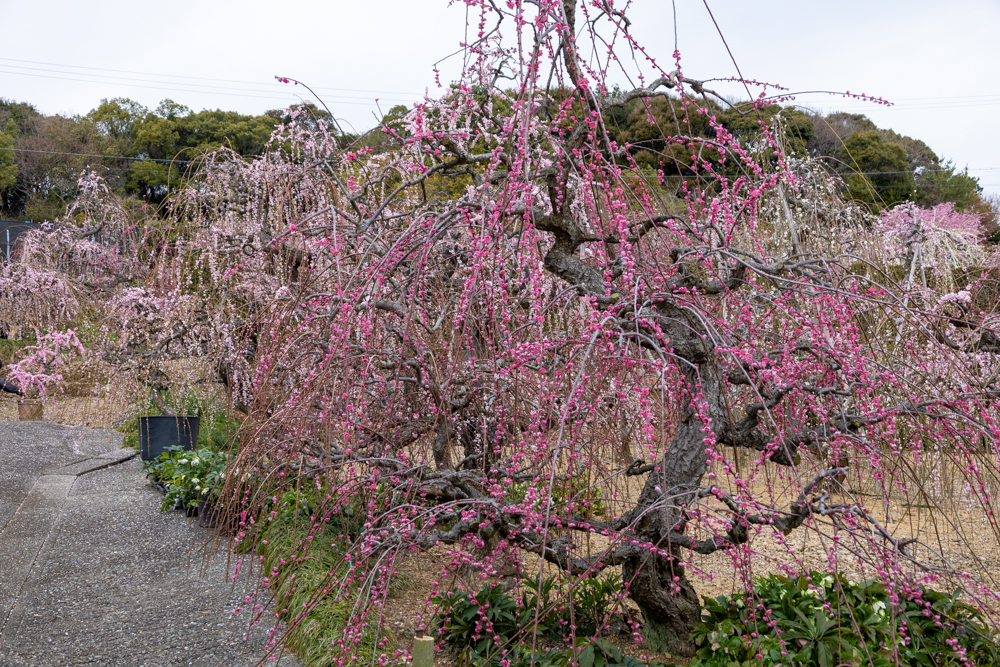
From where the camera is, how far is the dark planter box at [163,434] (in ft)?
23.2

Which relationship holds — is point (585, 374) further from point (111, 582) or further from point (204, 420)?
point (204, 420)

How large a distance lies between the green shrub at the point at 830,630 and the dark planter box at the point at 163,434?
19.4ft

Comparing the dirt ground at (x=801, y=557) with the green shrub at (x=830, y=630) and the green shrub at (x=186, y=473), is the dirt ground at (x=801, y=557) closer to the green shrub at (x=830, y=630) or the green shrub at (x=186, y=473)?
the green shrub at (x=830, y=630)

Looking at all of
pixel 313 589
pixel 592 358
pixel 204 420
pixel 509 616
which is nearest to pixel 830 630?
pixel 509 616

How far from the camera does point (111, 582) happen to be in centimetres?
405

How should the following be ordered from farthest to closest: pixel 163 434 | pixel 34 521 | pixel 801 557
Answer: pixel 163 434 → pixel 34 521 → pixel 801 557

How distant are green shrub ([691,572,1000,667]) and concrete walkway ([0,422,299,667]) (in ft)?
5.64

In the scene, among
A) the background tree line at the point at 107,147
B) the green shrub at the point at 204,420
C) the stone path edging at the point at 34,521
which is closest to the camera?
the stone path edging at the point at 34,521

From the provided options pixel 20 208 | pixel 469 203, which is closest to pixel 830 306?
pixel 469 203

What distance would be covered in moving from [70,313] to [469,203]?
10.2m

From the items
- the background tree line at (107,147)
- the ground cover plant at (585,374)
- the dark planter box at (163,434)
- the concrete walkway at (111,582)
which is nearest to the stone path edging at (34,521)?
the concrete walkway at (111,582)

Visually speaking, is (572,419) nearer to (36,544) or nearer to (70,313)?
(36,544)

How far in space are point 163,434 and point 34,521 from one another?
1898 mm

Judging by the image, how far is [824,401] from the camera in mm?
Result: 2803
